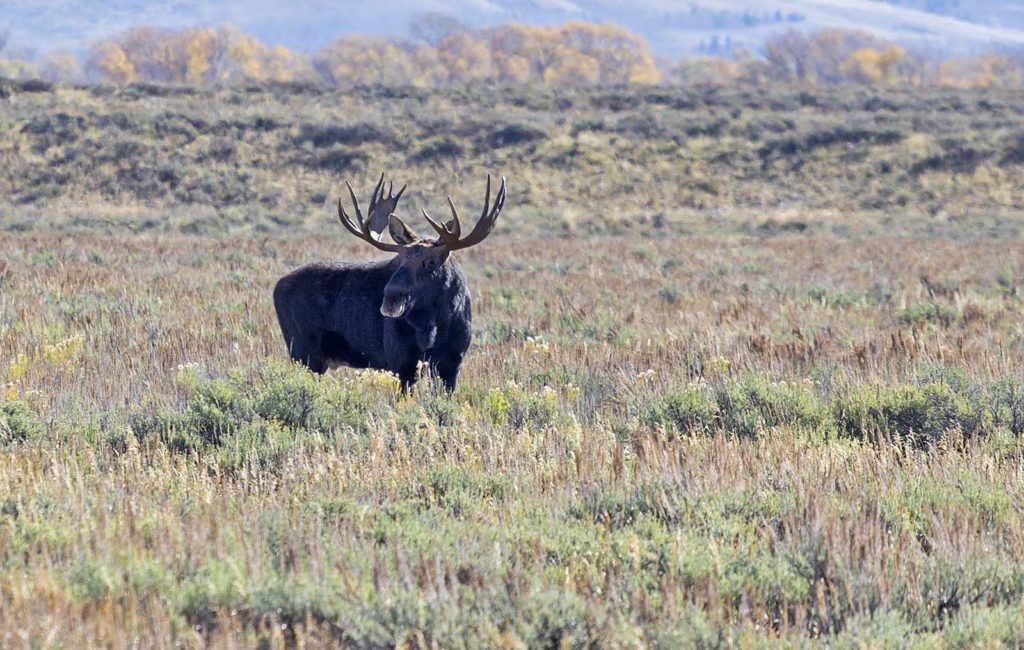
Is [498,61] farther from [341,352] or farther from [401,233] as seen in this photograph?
[401,233]

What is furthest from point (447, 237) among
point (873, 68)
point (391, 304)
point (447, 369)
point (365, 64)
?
point (365, 64)

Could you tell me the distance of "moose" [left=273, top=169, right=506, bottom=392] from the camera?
7684mm

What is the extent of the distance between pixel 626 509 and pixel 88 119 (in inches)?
1739

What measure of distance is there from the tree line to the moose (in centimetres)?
9612

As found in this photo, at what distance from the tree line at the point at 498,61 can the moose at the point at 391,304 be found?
3784 inches

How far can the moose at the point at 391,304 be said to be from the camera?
25.2 feet

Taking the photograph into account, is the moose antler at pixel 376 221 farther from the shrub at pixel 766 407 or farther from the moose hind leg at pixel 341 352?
the shrub at pixel 766 407

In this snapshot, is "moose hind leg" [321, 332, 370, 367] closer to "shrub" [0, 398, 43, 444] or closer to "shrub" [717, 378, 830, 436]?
"shrub" [0, 398, 43, 444]

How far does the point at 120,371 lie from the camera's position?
777 cm

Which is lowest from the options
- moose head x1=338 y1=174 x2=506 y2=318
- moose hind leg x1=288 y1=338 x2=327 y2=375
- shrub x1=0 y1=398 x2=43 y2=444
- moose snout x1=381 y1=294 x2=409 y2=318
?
moose hind leg x1=288 y1=338 x2=327 y2=375

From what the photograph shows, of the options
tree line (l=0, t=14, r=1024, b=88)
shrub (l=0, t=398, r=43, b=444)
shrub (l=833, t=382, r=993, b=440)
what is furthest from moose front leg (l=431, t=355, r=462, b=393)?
tree line (l=0, t=14, r=1024, b=88)

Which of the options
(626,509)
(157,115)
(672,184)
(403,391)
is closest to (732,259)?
(403,391)

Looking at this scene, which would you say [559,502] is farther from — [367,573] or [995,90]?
[995,90]

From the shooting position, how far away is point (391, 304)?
7.32m
